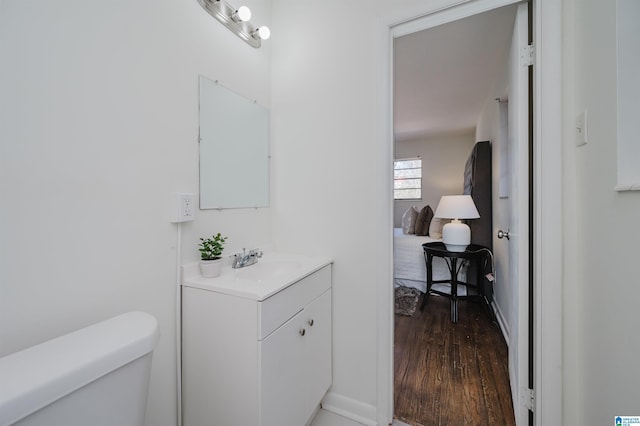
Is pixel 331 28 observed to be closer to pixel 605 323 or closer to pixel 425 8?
pixel 425 8

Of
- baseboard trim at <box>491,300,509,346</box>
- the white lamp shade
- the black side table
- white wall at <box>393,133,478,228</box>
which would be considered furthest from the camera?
white wall at <box>393,133,478,228</box>

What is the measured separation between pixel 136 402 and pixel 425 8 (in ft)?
6.18

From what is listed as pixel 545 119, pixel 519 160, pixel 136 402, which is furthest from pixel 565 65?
pixel 136 402

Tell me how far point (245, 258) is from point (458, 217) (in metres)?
2.13

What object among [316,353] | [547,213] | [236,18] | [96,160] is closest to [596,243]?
[547,213]

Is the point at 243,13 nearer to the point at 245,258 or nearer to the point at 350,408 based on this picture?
the point at 245,258

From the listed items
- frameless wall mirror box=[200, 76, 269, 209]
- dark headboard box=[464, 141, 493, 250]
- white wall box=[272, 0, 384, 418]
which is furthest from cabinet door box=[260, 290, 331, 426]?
dark headboard box=[464, 141, 493, 250]

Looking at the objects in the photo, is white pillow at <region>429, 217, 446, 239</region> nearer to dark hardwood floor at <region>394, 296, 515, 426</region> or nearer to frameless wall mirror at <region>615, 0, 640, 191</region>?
dark hardwood floor at <region>394, 296, 515, 426</region>

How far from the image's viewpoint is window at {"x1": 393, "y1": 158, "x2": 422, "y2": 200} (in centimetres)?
517

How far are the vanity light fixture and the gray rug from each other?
8.54 feet

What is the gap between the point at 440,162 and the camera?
4.95 metres

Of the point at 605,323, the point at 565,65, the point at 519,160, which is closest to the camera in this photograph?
the point at 605,323

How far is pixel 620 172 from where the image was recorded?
0.75 m

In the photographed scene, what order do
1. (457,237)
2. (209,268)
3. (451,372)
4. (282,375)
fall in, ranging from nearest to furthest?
(282,375) < (209,268) < (451,372) < (457,237)
